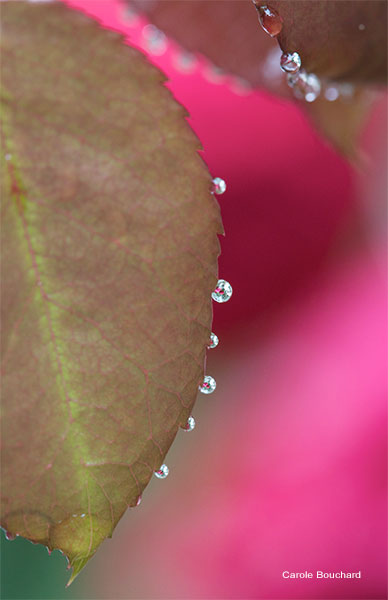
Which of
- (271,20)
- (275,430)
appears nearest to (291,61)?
(271,20)

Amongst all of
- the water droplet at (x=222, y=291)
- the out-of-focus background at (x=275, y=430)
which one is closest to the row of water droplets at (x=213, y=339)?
the water droplet at (x=222, y=291)

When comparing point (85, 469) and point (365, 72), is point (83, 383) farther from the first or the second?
point (365, 72)

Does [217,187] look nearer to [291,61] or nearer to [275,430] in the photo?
[291,61]

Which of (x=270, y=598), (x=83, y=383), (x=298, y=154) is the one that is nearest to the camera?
(x=83, y=383)

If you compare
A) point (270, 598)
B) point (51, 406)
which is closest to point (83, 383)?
point (51, 406)

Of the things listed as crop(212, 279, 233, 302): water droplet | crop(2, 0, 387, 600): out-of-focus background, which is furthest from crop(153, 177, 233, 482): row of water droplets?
crop(2, 0, 387, 600): out-of-focus background

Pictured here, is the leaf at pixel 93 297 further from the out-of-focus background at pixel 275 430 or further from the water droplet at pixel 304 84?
the out-of-focus background at pixel 275 430

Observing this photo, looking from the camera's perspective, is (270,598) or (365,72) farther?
(270,598)
